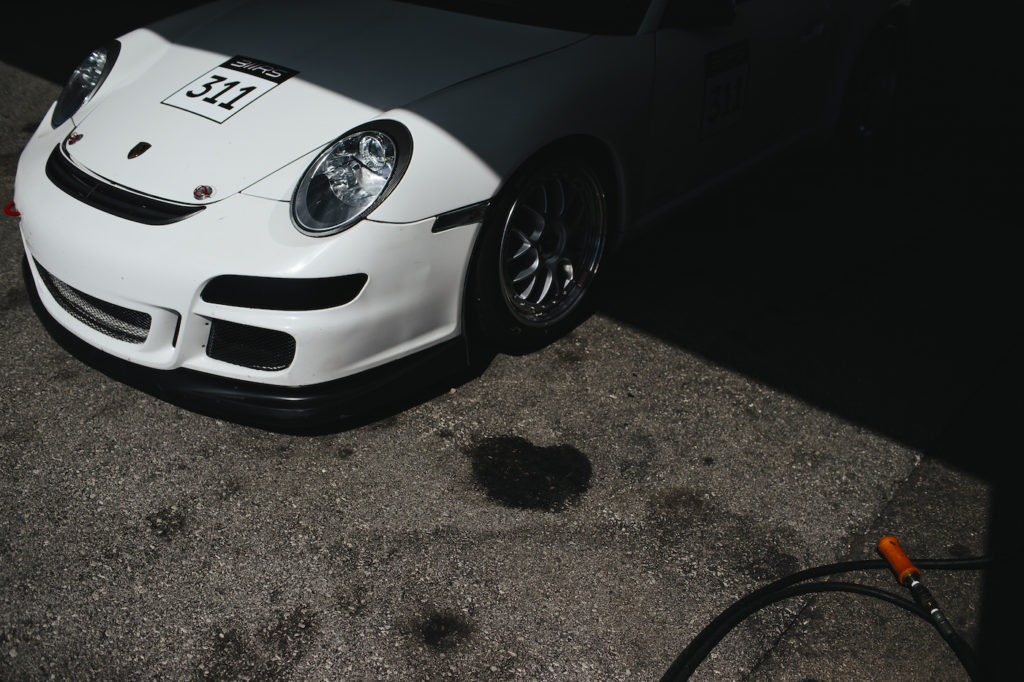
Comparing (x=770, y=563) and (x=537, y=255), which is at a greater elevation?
(x=537, y=255)

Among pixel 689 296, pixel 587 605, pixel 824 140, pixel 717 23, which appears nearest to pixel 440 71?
pixel 717 23

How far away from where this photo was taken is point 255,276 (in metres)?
2.38

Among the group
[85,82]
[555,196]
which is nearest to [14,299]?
[85,82]

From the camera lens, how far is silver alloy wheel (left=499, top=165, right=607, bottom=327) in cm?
286

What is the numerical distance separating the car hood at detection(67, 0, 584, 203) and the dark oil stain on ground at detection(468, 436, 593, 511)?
1.05 m

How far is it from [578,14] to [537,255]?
84cm

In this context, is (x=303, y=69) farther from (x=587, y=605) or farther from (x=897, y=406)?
(x=897, y=406)

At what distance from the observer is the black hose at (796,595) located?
2104 millimetres

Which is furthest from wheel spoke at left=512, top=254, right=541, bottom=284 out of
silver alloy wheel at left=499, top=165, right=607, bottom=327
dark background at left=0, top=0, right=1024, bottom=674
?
dark background at left=0, top=0, right=1024, bottom=674

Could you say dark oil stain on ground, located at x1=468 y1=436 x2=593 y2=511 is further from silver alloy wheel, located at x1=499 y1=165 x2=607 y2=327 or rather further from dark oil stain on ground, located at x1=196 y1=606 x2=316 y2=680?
dark oil stain on ground, located at x1=196 y1=606 x2=316 y2=680

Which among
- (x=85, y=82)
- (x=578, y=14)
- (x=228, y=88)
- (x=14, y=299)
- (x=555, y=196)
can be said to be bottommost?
(x=14, y=299)

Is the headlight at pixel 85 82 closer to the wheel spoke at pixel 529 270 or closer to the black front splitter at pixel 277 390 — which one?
the black front splitter at pixel 277 390

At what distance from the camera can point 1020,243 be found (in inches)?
154

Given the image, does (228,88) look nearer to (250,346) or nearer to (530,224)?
(250,346)
